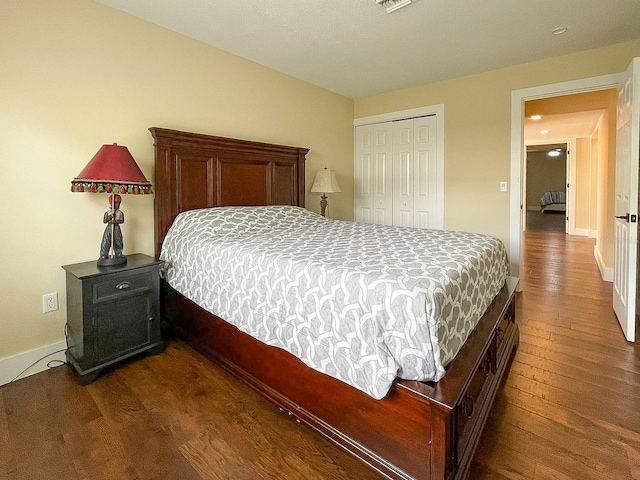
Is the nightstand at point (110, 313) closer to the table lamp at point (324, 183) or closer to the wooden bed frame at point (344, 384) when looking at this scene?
the wooden bed frame at point (344, 384)

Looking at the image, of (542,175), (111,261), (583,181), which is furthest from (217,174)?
(542,175)

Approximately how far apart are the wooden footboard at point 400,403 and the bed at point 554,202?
486 inches

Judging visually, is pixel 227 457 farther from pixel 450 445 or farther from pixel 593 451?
pixel 593 451

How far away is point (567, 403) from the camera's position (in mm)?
1722

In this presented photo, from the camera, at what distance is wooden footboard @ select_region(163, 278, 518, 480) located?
1.12m

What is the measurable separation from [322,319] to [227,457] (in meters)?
0.70

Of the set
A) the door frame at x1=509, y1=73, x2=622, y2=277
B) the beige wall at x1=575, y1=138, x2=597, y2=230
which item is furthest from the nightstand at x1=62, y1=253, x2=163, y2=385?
the beige wall at x1=575, y1=138, x2=597, y2=230

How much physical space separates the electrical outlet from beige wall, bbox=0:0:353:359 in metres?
0.03

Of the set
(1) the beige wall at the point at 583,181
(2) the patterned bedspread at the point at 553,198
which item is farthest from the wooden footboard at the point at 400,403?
(2) the patterned bedspread at the point at 553,198

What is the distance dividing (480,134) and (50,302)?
163 inches

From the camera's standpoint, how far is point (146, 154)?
2570 millimetres

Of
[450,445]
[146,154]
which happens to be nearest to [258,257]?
[450,445]

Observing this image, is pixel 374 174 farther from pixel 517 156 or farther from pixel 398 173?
pixel 517 156

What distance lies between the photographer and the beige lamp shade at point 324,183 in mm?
3746
